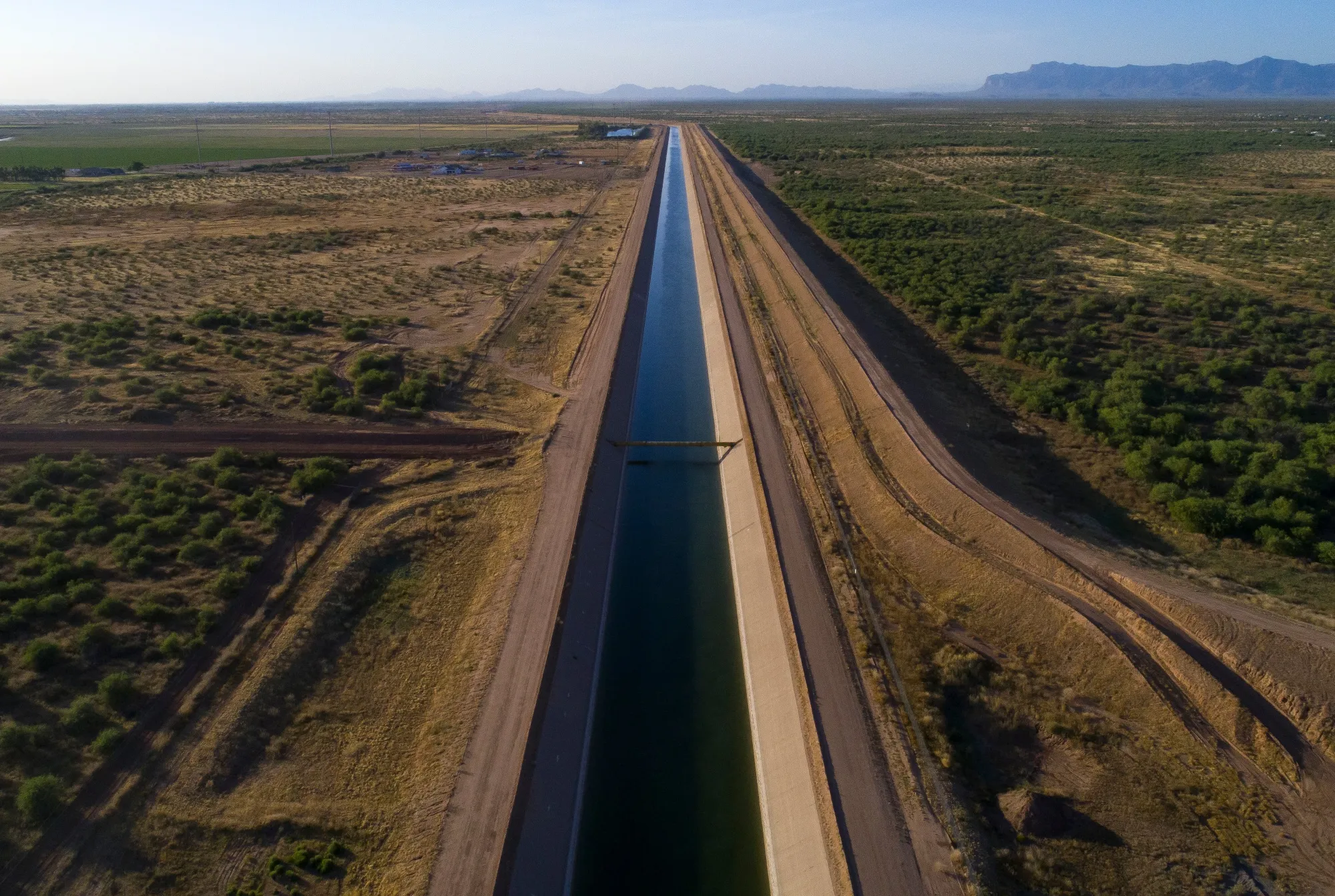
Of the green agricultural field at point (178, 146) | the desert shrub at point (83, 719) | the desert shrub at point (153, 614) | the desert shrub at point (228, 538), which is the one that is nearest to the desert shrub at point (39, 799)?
the desert shrub at point (83, 719)

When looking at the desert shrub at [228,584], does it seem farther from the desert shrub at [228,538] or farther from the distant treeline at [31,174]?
the distant treeline at [31,174]

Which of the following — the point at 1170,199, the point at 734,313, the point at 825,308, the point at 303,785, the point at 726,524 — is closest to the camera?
the point at 303,785

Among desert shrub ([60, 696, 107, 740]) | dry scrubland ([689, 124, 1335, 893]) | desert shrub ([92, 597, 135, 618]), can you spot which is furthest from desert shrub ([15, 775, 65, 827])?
dry scrubland ([689, 124, 1335, 893])

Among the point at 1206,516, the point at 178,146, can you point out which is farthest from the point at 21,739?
the point at 178,146

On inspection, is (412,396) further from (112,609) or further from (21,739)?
(21,739)

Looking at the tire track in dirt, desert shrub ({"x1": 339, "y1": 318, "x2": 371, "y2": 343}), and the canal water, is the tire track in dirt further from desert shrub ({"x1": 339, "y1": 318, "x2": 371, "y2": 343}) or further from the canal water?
desert shrub ({"x1": 339, "y1": 318, "x2": 371, "y2": 343})

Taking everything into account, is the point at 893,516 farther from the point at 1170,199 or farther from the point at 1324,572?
the point at 1170,199

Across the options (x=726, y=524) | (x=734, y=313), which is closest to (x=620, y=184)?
(x=734, y=313)
